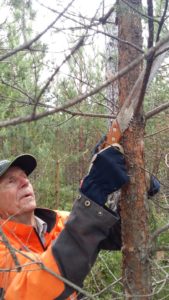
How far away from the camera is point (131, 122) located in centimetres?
172

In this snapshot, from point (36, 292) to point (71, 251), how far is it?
22cm

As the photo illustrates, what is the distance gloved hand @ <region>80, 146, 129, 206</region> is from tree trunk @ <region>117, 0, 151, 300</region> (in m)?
0.10

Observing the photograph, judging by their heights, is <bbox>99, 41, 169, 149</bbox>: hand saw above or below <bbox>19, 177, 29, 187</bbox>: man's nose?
above

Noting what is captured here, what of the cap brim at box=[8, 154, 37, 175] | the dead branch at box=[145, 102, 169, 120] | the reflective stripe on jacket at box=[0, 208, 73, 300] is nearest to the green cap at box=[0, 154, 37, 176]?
the cap brim at box=[8, 154, 37, 175]

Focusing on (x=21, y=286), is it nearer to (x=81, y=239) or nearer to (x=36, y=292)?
(x=36, y=292)

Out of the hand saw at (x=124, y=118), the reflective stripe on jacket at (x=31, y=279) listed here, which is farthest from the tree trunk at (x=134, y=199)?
the reflective stripe on jacket at (x=31, y=279)

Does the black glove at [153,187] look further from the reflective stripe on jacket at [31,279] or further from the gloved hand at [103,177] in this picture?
the reflective stripe on jacket at [31,279]

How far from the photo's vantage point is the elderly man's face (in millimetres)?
2271

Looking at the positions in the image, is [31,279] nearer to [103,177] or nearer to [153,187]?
[103,177]

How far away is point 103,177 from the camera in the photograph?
158 cm

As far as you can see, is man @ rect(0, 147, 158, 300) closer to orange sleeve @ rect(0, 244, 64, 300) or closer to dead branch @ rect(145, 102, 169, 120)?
orange sleeve @ rect(0, 244, 64, 300)

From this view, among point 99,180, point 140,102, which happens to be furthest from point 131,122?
point 99,180

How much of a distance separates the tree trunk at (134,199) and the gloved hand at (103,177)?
98mm

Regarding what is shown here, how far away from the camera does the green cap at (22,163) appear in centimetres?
236
